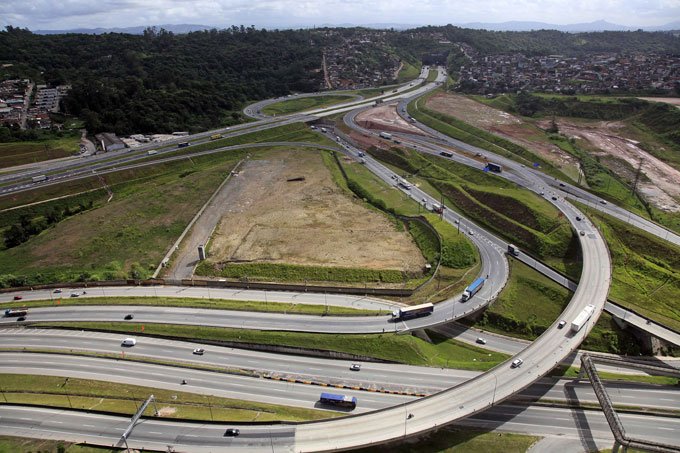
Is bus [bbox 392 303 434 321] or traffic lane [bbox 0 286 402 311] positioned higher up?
bus [bbox 392 303 434 321]

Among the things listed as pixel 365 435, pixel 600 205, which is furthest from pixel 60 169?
pixel 600 205

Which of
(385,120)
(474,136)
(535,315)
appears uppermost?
(385,120)

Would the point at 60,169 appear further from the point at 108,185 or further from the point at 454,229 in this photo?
the point at 454,229

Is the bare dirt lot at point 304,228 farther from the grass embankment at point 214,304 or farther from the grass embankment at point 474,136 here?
the grass embankment at point 474,136

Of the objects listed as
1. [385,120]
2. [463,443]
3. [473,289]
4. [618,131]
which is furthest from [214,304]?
[618,131]

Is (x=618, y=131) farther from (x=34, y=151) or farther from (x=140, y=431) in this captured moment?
(x=34, y=151)

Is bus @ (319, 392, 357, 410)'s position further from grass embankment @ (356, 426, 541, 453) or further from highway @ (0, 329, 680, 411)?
grass embankment @ (356, 426, 541, 453)

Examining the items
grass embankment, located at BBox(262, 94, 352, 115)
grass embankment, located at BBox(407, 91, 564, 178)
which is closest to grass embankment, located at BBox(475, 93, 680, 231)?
grass embankment, located at BBox(407, 91, 564, 178)
